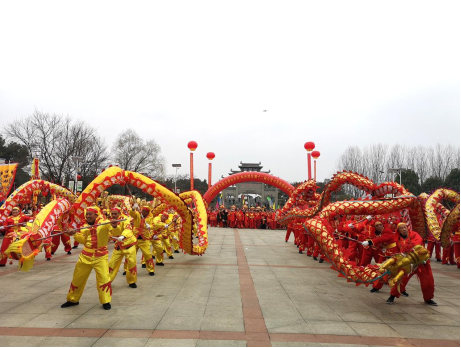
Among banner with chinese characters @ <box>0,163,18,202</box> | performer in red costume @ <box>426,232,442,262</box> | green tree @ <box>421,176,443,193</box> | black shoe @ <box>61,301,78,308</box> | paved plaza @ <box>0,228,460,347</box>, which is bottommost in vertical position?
paved plaza @ <box>0,228,460,347</box>

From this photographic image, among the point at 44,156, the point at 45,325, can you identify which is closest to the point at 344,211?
the point at 45,325

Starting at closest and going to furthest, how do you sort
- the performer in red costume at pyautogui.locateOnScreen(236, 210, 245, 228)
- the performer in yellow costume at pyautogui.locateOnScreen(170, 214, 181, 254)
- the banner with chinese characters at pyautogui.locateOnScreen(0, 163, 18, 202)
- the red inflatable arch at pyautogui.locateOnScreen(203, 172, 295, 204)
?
the performer in yellow costume at pyautogui.locateOnScreen(170, 214, 181, 254) → the banner with chinese characters at pyautogui.locateOnScreen(0, 163, 18, 202) → the red inflatable arch at pyautogui.locateOnScreen(203, 172, 295, 204) → the performer in red costume at pyautogui.locateOnScreen(236, 210, 245, 228)

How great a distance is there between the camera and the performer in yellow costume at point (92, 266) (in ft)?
14.6

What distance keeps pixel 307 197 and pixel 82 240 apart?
309 inches

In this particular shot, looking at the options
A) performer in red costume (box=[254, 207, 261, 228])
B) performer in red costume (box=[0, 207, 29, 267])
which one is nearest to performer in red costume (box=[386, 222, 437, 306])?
performer in red costume (box=[0, 207, 29, 267])

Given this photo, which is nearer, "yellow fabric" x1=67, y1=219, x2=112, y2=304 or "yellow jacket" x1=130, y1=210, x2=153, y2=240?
"yellow fabric" x1=67, y1=219, x2=112, y2=304

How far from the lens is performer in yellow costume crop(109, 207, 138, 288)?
17.2 feet

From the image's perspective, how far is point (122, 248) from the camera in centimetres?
552

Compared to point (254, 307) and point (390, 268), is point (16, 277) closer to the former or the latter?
point (254, 307)

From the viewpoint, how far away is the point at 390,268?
4652 mm

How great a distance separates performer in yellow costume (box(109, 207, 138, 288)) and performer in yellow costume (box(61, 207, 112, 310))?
0.55 m

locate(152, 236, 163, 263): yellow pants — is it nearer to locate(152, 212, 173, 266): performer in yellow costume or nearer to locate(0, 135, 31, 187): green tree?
locate(152, 212, 173, 266): performer in yellow costume

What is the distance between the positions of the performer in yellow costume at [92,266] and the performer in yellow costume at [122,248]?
548 mm

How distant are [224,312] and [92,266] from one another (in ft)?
6.48
